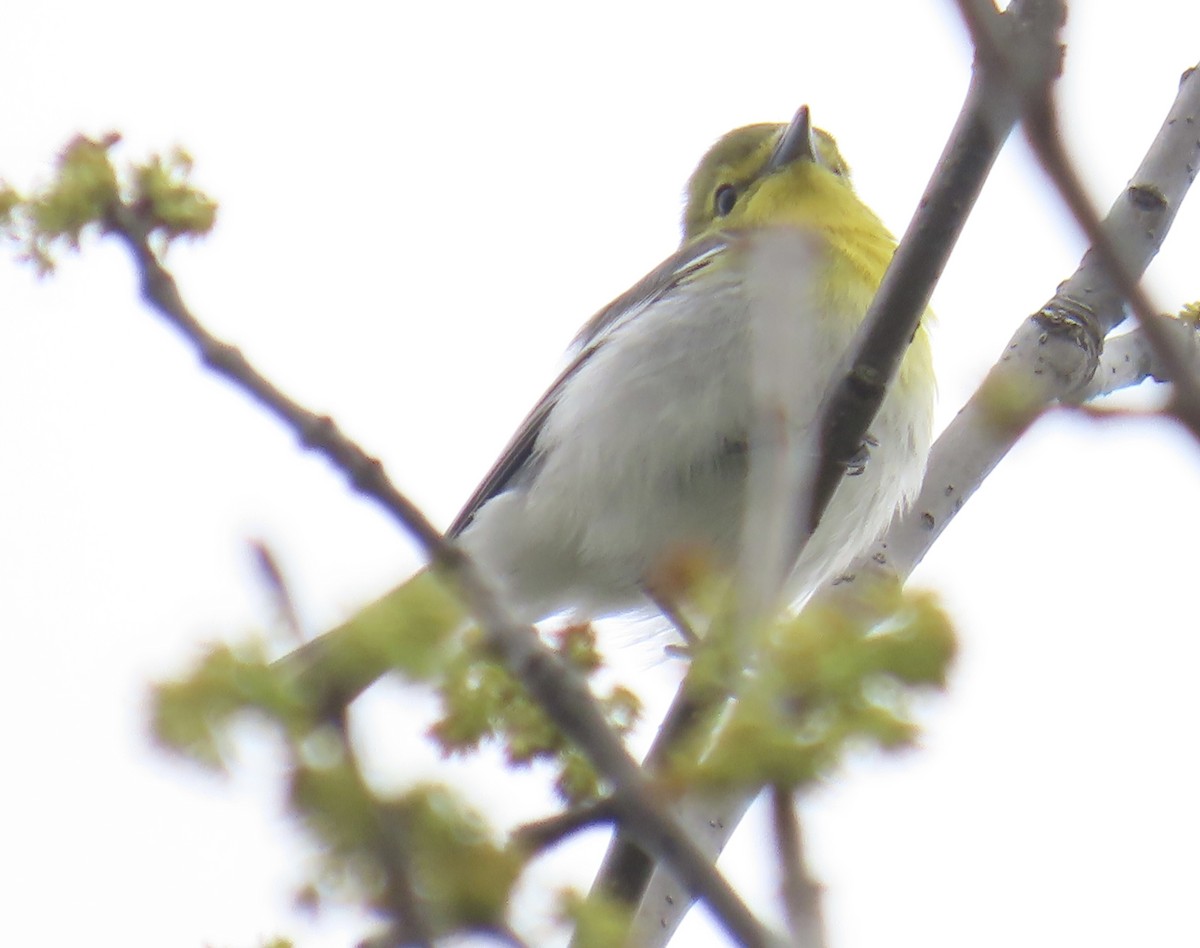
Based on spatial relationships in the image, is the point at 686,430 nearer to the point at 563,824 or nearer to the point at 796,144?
the point at 796,144

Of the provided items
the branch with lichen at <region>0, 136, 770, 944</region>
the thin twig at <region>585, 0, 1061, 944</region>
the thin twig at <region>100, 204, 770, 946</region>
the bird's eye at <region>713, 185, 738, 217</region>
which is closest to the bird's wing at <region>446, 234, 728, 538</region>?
the bird's eye at <region>713, 185, 738, 217</region>

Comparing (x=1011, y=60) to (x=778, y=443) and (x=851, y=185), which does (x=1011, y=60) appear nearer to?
(x=778, y=443)

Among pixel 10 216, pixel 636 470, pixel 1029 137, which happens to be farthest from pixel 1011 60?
pixel 636 470

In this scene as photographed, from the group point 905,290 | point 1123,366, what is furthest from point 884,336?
point 1123,366

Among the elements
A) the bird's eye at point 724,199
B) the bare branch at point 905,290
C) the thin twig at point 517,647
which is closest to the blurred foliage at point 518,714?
the thin twig at point 517,647

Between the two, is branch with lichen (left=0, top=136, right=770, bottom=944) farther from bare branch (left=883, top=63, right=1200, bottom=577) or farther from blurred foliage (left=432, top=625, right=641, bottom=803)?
bare branch (left=883, top=63, right=1200, bottom=577)

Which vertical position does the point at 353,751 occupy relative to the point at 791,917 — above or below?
above
